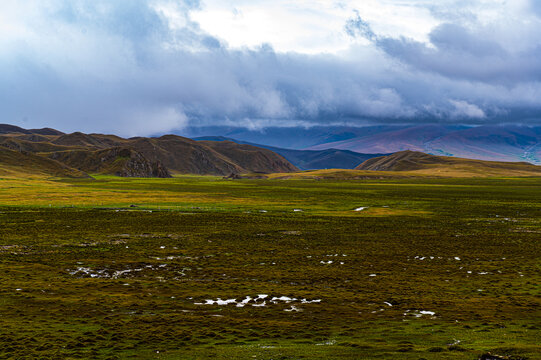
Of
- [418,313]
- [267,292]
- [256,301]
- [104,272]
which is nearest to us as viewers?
[418,313]

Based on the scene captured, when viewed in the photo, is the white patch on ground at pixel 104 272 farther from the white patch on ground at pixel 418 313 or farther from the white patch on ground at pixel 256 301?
the white patch on ground at pixel 418 313

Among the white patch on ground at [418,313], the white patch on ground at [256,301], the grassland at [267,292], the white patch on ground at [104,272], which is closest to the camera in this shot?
the grassland at [267,292]

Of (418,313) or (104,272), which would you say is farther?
(104,272)

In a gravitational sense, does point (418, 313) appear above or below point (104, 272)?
above

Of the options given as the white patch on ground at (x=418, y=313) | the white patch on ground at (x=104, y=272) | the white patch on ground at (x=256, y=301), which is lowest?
the white patch on ground at (x=104, y=272)

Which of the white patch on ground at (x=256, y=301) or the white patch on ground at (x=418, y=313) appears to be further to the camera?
the white patch on ground at (x=256, y=301)

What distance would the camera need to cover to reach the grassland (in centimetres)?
1875

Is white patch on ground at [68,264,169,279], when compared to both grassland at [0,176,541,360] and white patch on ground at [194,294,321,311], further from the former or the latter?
white patch on ground at [194,294,321,311]

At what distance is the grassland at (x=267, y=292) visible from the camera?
18.8m

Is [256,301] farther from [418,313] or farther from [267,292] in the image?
[418,313]

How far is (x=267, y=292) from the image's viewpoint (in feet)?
90.5

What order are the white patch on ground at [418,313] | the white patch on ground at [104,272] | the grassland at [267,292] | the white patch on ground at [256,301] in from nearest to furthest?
the grassland at [267,292]
the white patch on ground at [418,313]
the white patch on ground at [256,301]
the white patch on ground at [104,272]

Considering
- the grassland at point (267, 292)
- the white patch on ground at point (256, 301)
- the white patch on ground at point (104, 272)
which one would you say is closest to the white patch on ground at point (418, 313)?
the grassland at point (267, 292)

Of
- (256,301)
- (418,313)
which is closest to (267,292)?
(256,301)
